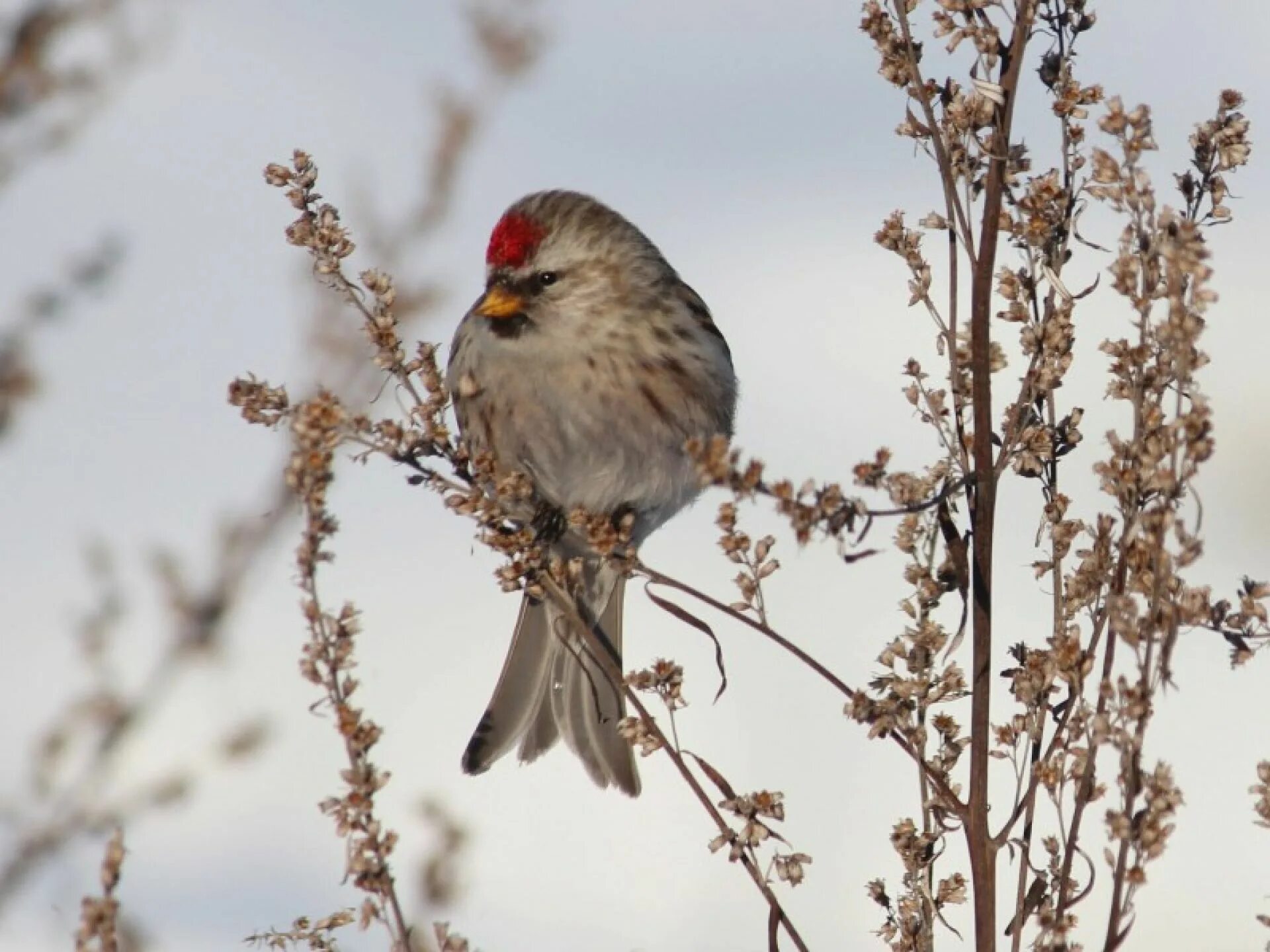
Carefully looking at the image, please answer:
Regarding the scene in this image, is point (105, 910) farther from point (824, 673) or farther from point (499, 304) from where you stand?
point (499, 304)

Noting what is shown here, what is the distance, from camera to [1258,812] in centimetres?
177

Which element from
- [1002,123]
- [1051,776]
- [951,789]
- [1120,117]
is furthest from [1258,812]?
[1002,123]

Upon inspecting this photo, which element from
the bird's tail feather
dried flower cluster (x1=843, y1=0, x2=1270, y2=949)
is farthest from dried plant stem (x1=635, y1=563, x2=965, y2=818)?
the bird's tail feather

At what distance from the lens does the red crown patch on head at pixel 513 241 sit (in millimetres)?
3434

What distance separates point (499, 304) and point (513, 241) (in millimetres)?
140

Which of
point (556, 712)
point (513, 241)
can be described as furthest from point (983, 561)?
point (513, 241)

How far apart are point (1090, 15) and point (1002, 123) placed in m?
0.17

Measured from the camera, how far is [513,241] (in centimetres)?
344

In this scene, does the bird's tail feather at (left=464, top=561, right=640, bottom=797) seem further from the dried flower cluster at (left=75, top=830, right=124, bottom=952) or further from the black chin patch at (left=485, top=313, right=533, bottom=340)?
the dried flower cluster at (left=75, top=830, right=124, bottom=952)

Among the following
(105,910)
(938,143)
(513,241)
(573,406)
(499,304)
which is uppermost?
(513,241)

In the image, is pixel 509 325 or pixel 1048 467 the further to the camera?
pixel 509 325

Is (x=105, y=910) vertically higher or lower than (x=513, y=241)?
lower

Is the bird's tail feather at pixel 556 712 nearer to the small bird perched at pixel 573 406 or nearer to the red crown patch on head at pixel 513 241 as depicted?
the small bird perched at pixel 573 406

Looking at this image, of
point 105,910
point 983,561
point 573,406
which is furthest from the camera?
point 573,406
